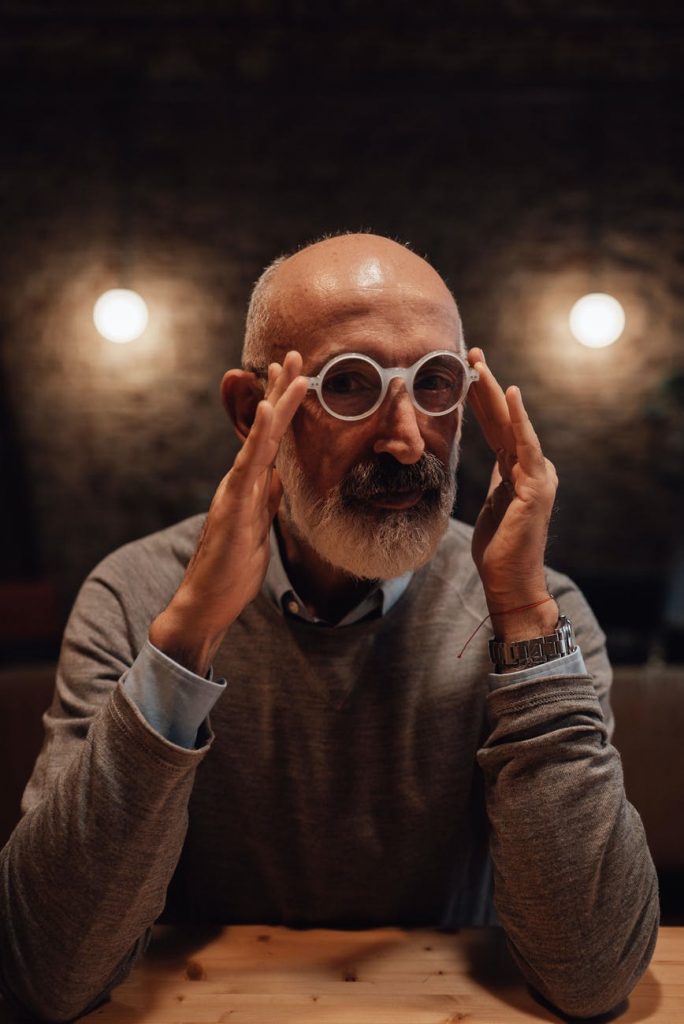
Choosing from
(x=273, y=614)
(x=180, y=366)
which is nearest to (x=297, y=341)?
(x=273, y=614)

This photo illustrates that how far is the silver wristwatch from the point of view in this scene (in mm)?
1253

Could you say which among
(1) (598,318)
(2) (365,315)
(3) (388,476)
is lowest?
(3) (388,476)

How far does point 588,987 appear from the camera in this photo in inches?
42.6

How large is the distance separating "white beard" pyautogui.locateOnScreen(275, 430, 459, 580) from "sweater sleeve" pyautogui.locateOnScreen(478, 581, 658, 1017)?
28cm

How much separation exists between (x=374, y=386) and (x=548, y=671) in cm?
53

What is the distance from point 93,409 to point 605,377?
389cm

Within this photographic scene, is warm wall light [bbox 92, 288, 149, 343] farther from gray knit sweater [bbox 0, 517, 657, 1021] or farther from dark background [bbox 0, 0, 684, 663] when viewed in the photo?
gray knit sweater [bbox 0, 517, 657, 1021]

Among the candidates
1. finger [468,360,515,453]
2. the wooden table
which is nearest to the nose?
→ finger [468,360,515,453]

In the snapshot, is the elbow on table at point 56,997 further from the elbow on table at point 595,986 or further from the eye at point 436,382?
the eye at point 436,382

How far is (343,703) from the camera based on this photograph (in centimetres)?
146

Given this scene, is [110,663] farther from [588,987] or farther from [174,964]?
[588,987]

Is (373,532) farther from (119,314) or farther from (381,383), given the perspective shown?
(119,314)

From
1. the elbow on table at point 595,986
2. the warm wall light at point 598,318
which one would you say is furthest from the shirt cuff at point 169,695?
the warm wall light at point 598,318

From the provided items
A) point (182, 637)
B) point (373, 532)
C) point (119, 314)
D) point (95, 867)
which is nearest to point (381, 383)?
point (373, 532)
